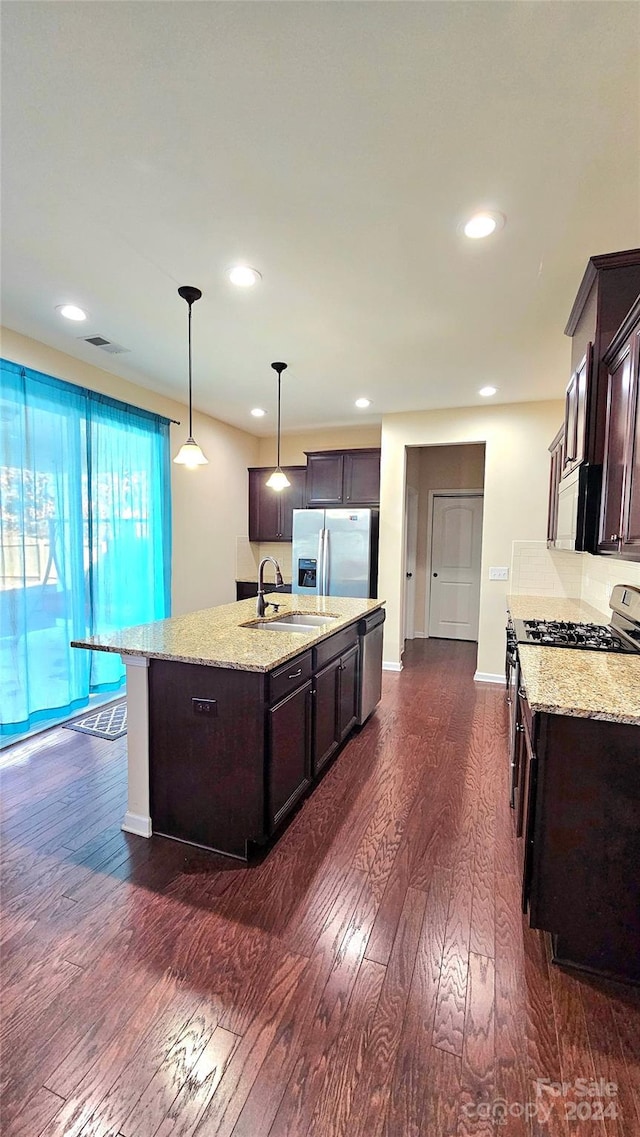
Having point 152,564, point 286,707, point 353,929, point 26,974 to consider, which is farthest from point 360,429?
point 26,974

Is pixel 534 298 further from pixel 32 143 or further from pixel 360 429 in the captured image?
pixel 360 429

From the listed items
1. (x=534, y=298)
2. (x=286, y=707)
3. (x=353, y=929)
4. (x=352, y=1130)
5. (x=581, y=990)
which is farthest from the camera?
(x=534, y=298)

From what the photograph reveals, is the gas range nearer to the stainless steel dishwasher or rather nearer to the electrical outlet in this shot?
the stainless steel dishwasher

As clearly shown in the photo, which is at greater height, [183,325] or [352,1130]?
[183,325]

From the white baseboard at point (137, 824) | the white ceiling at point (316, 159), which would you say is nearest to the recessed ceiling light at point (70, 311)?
the white ceiling at point (316, 159)

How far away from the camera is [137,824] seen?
2.20 metres

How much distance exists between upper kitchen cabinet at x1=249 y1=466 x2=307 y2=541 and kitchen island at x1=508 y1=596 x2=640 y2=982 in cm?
451

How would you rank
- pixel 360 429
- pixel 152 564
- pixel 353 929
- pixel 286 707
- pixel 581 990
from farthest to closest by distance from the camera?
pixel 360 429
pixel 152 564
pixel 286 707
pixel 353 929
pixel 581 990

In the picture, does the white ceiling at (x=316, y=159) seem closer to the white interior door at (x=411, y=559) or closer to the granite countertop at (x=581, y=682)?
the granite countertop at (x=581, y=682)

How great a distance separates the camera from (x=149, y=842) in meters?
2.14

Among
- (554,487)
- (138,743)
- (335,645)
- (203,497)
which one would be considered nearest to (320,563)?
(203,497)

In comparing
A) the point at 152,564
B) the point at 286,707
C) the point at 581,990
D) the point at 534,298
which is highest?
the point at 534,298

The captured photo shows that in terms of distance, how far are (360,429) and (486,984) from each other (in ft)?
17.0

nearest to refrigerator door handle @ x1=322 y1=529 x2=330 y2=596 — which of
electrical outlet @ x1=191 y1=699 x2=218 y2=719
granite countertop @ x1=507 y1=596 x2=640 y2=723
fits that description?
granite countertop @ x1=507 y1=596 x2=640 y2=723
